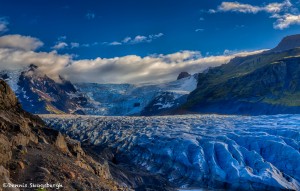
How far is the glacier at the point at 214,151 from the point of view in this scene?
162ft

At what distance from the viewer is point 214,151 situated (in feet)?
179

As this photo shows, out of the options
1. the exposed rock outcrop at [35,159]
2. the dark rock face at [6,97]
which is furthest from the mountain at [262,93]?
the exposed rock outcrop at [35,159]

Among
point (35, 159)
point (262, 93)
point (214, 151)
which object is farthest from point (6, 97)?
point (262, 93)

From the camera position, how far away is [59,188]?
18188mm

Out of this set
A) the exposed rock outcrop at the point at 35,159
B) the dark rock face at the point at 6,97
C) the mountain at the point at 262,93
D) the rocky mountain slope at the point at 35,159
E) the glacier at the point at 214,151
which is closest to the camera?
the rocky mountain slope at the point at 35,159

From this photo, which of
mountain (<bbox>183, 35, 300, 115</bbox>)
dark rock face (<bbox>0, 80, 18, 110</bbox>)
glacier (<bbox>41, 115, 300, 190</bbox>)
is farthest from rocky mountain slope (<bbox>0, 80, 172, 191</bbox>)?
mountain (<bbox>183, 35, 300, 115</bbox>)

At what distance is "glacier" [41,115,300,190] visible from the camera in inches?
1945

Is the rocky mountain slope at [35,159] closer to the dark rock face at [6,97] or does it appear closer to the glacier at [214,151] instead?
the dark rock face at [6,97]

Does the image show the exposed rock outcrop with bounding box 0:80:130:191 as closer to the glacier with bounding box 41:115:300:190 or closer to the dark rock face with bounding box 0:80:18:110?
the dark rock face with bounding box 0:80:18:110

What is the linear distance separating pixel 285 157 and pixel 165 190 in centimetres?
1892

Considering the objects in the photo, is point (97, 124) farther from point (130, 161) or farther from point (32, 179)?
point (32, 179)

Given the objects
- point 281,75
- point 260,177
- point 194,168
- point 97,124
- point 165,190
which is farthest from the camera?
point 281,75

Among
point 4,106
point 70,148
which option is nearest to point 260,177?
point 70,148

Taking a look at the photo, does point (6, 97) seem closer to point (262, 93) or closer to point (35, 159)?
point (35, 159)
